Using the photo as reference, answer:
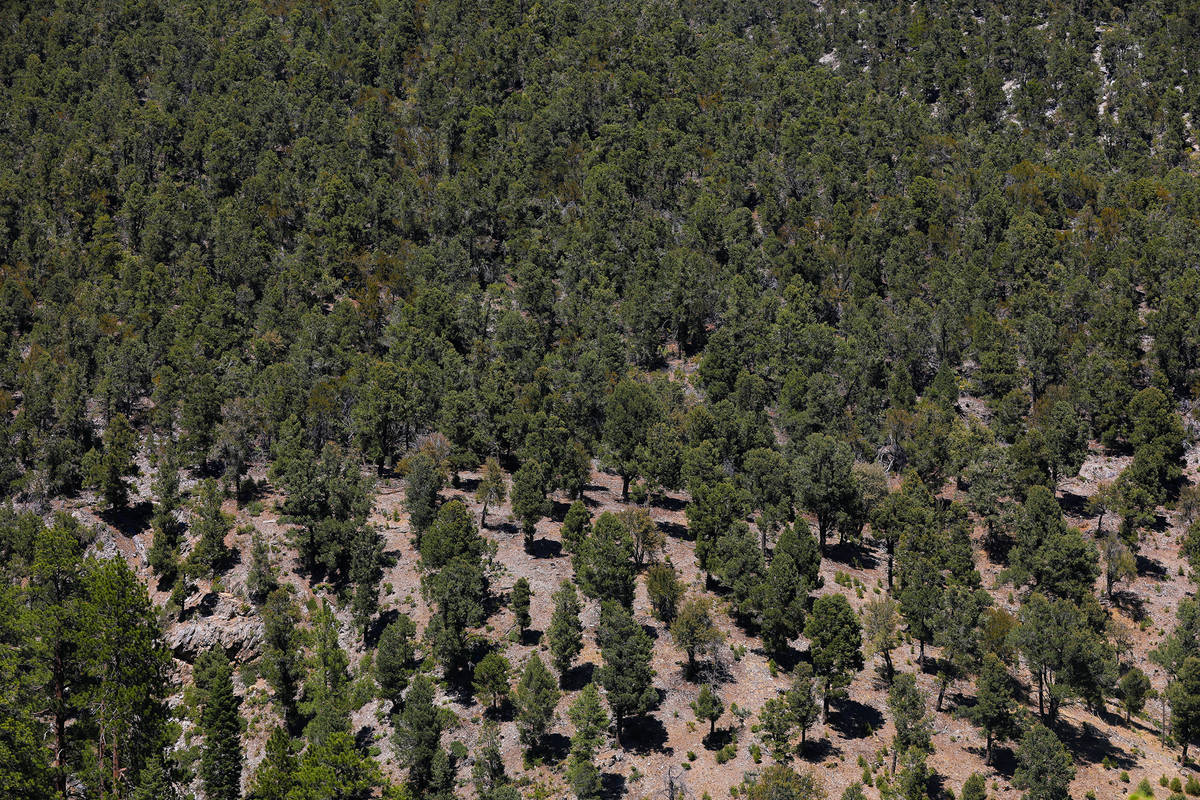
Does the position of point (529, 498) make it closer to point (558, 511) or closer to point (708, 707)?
point (558, 511)

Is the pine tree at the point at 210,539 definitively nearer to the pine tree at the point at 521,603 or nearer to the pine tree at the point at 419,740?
the pine tree at the point at 521,603

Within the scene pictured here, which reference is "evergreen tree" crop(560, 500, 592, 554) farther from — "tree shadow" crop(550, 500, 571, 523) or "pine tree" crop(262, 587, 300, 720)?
"pine tree" crop(262, 587, 300, 720)

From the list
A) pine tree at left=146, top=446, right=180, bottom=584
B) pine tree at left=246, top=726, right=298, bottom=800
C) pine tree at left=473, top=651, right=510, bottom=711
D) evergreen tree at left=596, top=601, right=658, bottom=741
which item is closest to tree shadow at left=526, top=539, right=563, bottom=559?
pine tree at left=473, top=651, right=510, bottom=711

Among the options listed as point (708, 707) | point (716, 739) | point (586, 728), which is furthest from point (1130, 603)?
point (586, 728)

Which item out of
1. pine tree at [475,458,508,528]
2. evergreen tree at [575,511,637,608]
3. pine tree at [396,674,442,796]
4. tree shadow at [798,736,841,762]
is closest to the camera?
pine tree at [396,674,442,796]

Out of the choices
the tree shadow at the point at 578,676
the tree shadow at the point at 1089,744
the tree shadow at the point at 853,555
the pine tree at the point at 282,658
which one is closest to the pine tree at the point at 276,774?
the pine tree at the point at 282,658

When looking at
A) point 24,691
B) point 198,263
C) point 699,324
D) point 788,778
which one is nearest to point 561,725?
point 788,778
